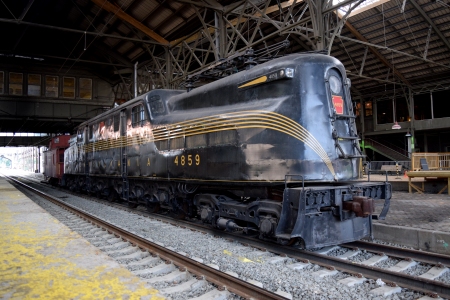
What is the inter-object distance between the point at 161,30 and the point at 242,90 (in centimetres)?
1454

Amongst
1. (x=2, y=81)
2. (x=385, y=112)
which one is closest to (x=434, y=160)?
(x=385, y=112)

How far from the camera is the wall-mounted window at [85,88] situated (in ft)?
95.2

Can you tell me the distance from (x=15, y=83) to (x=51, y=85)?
2.52 meters

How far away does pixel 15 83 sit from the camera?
87.5ft

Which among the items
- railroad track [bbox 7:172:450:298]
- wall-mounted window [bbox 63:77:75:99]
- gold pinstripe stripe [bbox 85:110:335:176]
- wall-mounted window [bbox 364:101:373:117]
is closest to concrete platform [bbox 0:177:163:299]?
railroad track [bbox 7:172:450:298]

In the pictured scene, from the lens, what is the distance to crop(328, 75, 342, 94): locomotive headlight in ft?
21.1

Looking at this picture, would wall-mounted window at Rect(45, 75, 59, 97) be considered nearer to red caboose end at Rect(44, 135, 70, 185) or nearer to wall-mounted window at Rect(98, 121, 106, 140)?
red caboose end at Rect(44, 135, 70, 185)

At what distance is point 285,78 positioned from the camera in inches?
240

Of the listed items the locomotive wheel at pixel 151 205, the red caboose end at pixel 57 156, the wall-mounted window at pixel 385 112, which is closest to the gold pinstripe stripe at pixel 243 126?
the locomotive wheel at pixel 151 205

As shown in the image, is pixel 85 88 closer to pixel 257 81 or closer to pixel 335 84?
pixel 257 81

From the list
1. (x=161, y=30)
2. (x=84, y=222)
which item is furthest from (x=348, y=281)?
(x=161, y=30)

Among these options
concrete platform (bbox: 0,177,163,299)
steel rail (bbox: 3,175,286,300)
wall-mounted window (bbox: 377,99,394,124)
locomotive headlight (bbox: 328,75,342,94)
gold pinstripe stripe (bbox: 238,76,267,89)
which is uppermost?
wall-mounted window (bbox: 377,99,394,124)

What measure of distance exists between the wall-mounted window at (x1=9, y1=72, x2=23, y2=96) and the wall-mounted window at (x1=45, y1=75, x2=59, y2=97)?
1816 millimetres

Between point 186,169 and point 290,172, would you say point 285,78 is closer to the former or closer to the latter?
point 290,172
